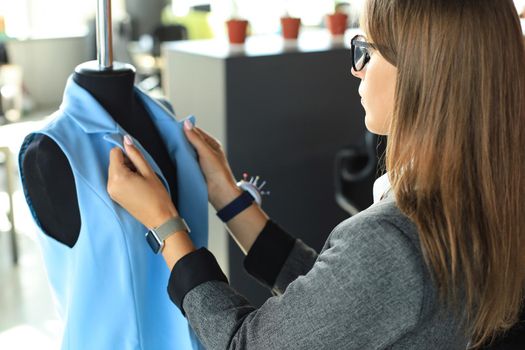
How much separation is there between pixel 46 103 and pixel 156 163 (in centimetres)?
662

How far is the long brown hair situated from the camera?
104cm

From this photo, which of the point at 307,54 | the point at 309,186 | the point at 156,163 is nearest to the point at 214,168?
the point at 156,163

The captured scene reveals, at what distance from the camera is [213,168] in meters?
1.47

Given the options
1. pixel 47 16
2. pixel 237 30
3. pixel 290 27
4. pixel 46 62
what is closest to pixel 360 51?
pixel 237 30

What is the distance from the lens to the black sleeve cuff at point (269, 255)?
4.95 feet

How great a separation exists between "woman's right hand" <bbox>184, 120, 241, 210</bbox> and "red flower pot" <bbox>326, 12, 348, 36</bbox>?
172 centimetres

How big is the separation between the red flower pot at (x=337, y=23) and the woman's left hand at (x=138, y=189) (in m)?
2.00

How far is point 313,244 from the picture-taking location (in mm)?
3039

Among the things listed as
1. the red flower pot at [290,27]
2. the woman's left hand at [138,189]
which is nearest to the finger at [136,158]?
the woman's left hand at [138,189]

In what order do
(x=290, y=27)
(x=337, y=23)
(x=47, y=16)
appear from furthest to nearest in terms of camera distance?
(x=47, y=16) < (x=337, y=23) < (x=290, y=27)

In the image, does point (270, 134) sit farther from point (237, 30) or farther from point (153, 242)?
point (153, 242)

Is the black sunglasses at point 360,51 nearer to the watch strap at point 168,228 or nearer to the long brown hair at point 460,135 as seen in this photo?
the long brown hair at point 460,135

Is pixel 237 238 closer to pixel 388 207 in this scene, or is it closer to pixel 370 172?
pixel 388 207

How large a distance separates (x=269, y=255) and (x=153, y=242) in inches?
14.6
